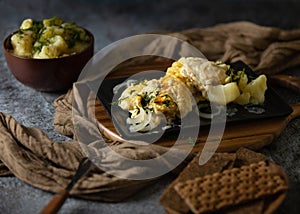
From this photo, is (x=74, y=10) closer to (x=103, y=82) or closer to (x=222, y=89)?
(x=103, y=82)

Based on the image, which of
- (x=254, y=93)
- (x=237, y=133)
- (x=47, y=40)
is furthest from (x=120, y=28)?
(x=237, y=133)

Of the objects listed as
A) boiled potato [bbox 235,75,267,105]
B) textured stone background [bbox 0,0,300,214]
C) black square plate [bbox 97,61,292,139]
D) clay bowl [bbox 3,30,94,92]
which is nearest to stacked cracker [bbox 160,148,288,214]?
textured stone background [bbox 0,0,300,214]

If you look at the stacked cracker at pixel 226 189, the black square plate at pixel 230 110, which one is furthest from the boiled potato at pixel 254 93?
the stacked cracker at pixel 226 189

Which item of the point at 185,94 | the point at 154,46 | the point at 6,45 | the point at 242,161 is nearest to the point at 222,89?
the point at 185,94

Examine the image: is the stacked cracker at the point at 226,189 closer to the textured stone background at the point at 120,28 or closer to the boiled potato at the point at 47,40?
the textured stone background at the point at 120,28

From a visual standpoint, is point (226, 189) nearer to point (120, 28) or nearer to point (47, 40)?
point (47, 40)

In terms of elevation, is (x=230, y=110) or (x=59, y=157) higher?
(x=230, y=110)
